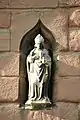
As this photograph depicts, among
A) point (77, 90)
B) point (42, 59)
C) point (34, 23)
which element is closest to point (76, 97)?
point (77, 90)

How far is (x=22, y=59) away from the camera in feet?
16.6

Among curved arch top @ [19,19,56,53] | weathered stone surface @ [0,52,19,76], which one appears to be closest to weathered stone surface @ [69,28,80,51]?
curved arch top @ [19,19,56,53]

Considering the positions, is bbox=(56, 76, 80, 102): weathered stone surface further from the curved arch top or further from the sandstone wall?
the curved arch top

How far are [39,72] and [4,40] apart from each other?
1.67 ft

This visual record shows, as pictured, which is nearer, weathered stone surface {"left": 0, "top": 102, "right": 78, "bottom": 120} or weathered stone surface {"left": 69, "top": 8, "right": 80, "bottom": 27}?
weathered stone surface {"left": 0, "top": 102, "right": 78, "bottom": 120}

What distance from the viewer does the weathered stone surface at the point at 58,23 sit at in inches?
199

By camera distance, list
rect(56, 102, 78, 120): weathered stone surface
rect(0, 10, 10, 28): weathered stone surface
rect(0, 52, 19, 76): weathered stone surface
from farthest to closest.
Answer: rect(0, 10, 10, 28): weathered stone surface < rect(0, 52, 19, 76): weathered stone surface < rect(56, 102, 78, 120): weathered stone surface

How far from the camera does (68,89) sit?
4934mm

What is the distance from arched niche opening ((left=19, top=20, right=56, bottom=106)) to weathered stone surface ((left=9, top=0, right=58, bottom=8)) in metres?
0.18

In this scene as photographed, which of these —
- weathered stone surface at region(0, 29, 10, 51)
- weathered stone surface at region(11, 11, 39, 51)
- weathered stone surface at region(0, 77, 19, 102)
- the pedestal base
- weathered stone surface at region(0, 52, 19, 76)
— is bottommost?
the pedestal base

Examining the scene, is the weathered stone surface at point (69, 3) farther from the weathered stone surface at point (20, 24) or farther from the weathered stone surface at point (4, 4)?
the weathered stone surface at point (4, 4)

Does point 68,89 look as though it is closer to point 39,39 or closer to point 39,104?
point 39,104

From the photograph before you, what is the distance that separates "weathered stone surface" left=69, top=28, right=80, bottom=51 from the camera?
16.4ft

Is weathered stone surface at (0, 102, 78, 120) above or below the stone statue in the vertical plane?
below
